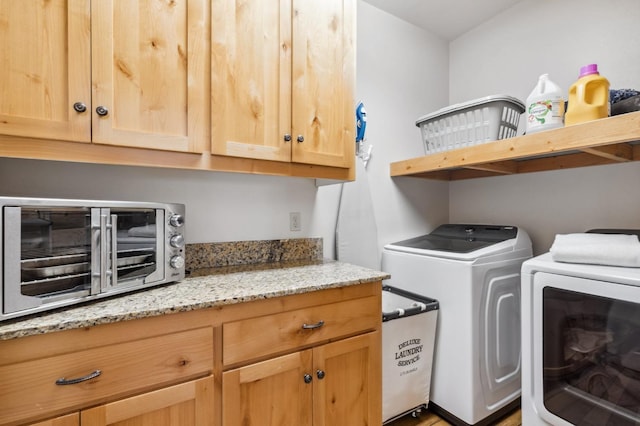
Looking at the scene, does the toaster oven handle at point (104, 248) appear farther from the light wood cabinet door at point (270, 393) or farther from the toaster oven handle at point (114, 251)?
the light wood cabinet door at point (270, 393)

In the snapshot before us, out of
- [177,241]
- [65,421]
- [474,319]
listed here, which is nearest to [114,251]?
[177,241]

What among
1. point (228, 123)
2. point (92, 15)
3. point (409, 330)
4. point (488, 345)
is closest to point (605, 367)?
point (488, 345)

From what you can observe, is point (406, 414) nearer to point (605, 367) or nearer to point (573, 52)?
point (605, 367)

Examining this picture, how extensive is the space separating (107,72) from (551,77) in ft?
8.25

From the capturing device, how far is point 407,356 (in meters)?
1.66

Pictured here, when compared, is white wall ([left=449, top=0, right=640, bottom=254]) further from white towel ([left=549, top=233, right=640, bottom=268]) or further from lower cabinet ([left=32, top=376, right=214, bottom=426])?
lower cabinet ([left=32, top=376, right=214, bottom=426])

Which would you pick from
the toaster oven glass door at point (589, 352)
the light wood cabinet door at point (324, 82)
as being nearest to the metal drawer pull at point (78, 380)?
the light wood cabinet door at point (324, 82)

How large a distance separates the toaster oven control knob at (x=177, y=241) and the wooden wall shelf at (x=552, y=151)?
156 centimetres

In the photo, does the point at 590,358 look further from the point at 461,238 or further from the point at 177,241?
the point at 177,241

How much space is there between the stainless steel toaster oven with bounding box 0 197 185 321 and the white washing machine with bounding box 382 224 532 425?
55.5 inches

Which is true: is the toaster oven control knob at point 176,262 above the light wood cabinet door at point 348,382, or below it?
above

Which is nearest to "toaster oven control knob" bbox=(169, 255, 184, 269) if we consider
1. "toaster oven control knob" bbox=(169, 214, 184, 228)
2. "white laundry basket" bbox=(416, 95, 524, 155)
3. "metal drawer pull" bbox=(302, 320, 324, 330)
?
"toaster oven control knob" bbox=(169, 214, 184, 228)

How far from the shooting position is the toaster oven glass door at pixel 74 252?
777mm

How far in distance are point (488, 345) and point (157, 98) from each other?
6.74 feet
